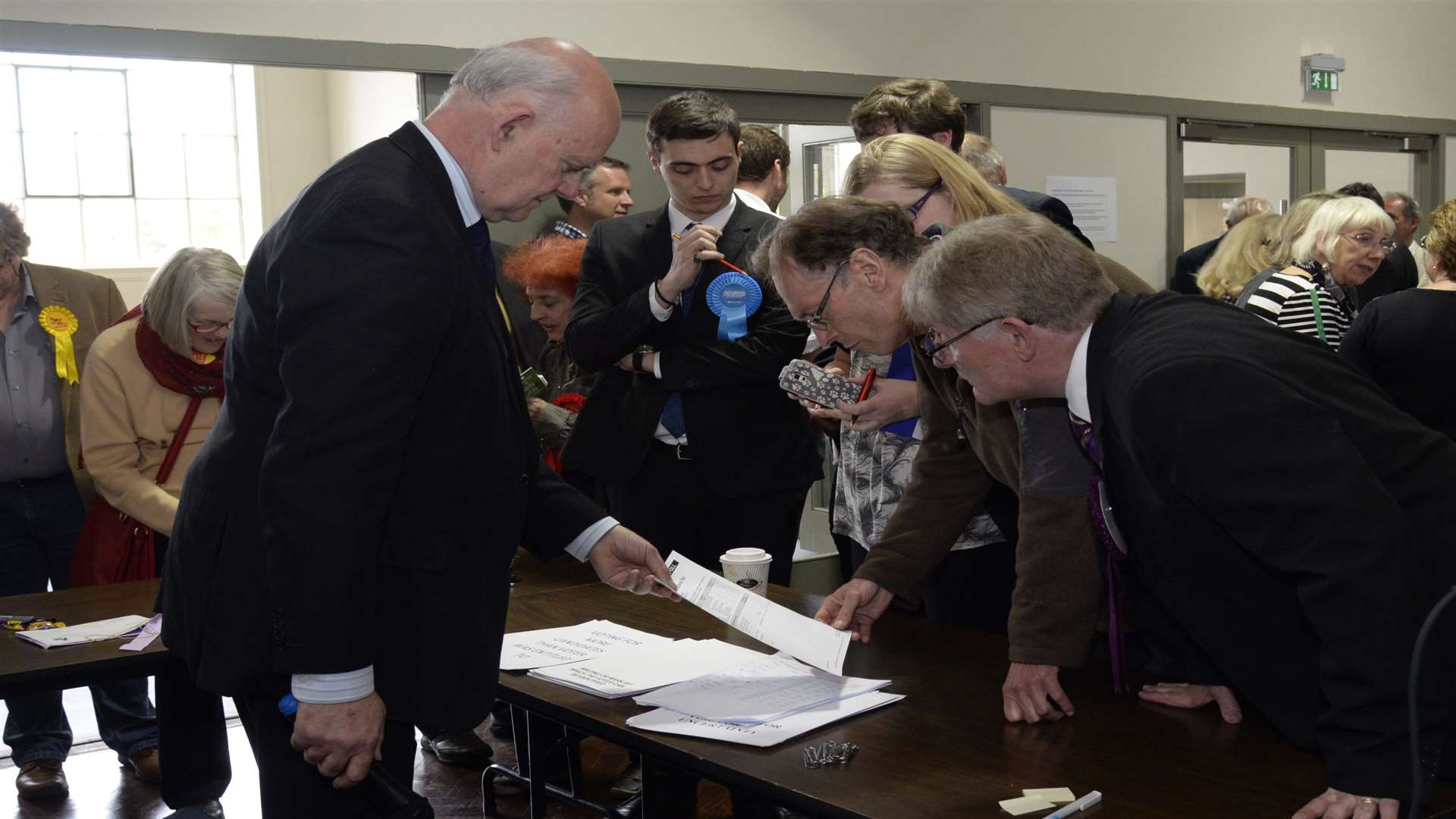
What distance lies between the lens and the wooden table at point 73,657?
85.9 inches

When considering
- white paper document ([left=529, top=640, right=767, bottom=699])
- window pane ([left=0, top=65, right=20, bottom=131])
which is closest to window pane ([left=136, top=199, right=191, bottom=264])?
window pane ([left=0, top=65, right=20, bottom=131])

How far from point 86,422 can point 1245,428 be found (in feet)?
9.08

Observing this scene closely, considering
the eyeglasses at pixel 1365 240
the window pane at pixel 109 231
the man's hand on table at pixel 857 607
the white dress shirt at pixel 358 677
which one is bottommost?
the man's hand on table at pixel 857 607

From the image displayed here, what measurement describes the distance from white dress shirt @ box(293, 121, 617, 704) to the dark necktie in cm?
78

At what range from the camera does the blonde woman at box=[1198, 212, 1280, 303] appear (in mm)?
4281

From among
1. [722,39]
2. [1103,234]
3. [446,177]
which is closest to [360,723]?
[446,177]

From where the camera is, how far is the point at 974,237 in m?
1.57

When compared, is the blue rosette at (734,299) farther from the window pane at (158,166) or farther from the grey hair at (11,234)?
the window pane at (158,166)

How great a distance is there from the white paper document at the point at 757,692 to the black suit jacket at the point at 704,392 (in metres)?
1.04

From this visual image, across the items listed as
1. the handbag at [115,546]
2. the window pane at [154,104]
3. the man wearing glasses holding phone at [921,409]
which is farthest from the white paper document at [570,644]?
the window pane at [154,104]

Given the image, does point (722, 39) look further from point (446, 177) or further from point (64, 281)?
point (446, 177)

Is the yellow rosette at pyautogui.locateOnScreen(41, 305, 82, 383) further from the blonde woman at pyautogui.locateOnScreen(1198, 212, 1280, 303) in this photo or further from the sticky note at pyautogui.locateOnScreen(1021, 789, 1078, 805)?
the blonde woman at pyautogui.locateOnScreen(1198, 212, 1280, 303)

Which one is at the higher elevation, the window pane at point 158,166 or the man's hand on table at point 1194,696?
the window pane at point 158,166

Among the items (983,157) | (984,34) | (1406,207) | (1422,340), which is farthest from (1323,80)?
(983,157)
